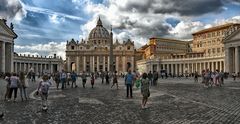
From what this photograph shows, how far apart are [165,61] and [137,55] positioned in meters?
57.9

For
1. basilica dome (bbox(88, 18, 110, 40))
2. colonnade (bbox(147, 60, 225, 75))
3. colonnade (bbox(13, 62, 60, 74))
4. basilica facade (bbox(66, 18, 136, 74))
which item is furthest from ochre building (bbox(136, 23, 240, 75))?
colonnade (bbox(13, 62, 60, 74))

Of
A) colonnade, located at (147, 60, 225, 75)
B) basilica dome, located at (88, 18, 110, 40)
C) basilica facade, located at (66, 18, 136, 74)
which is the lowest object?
colonnade, located at (147, 60, 225, 75)

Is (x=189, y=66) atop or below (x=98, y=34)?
below

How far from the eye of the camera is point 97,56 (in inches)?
6959

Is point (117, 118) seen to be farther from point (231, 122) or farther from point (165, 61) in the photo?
point (165, 61)

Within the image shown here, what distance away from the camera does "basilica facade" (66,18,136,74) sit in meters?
175

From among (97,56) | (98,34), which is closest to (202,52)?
(97,56)

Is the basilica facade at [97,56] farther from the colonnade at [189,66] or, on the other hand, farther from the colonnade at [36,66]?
the colonnade at [189,66]

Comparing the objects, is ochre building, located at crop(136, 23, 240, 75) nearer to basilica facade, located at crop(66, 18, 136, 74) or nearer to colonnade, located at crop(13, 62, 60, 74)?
basilica facade, located at crop(66, 18, 136, 74)

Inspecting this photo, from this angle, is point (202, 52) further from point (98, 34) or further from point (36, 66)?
point (98, 34)

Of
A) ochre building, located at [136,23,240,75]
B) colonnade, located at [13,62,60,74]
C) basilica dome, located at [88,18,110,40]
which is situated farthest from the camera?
basilica dome, located at [88,18,110,40]

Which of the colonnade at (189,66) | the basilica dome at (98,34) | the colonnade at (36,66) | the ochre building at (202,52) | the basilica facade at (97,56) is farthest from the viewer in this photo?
the basilica dome at (98,34)

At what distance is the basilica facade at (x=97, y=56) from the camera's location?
175375mm

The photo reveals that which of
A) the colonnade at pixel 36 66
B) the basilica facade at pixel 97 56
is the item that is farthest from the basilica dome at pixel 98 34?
the colonnade at pixel 36 66
